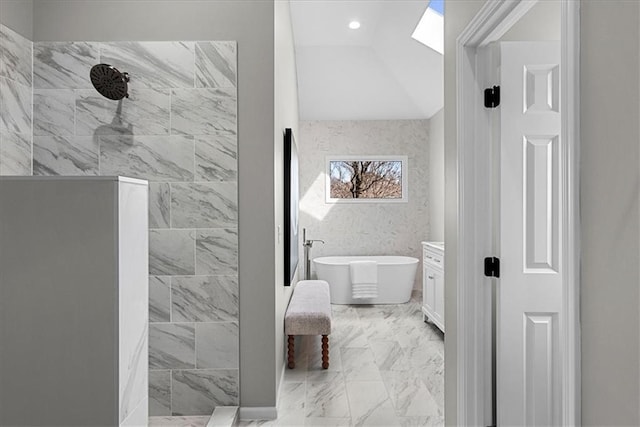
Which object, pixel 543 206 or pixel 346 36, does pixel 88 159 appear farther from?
pixel 346 36

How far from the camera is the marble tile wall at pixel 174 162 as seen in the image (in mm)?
2713

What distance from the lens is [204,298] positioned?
2723 mm

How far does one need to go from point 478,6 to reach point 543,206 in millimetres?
852

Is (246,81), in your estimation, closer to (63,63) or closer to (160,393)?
(63,63)

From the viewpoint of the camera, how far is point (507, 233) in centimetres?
186

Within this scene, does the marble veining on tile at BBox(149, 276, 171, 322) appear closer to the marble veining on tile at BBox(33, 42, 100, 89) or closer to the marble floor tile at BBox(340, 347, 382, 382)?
the marble veining on tile at BBox(33, 42, 100, 89)

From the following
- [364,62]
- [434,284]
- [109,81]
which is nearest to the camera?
[109,81]

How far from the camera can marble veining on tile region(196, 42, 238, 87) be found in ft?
8.88

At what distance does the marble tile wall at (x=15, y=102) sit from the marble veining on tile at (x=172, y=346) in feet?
4.07

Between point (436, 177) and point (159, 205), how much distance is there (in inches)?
174

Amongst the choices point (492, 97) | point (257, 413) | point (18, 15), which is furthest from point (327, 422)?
point (18, 15)

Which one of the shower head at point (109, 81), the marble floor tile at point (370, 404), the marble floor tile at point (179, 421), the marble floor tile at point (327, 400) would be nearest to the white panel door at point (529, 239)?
the marble floor tile at point (370, 404)

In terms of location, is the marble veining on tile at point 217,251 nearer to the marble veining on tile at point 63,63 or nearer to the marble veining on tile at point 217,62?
the marble veining on tile at point 217,62

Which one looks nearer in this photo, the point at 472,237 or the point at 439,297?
the point at 472,237
